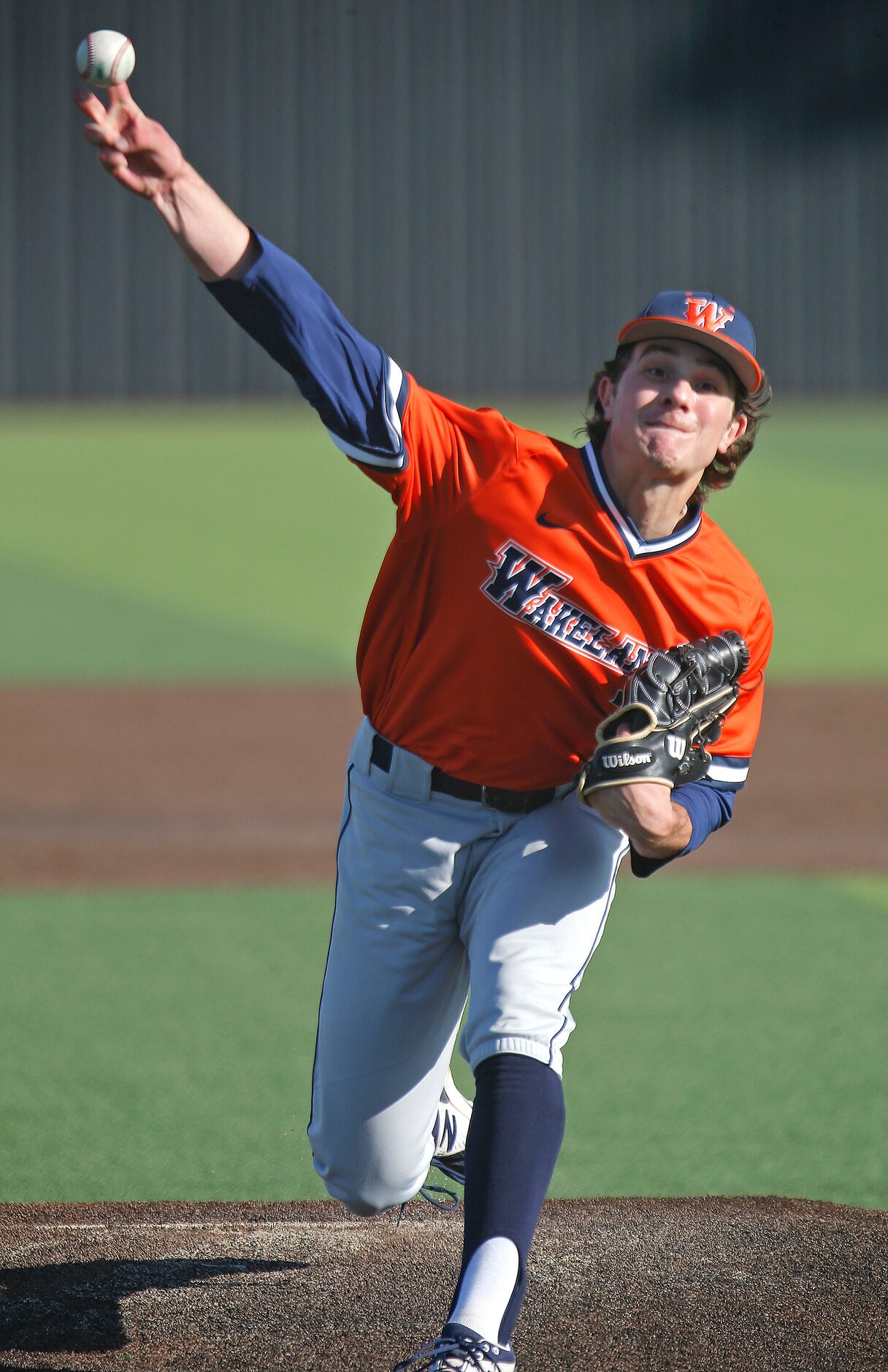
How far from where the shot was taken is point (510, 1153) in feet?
8.13

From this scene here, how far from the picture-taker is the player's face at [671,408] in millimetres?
2781

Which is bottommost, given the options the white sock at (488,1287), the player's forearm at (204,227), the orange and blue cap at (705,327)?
the white sock at (488,1287)

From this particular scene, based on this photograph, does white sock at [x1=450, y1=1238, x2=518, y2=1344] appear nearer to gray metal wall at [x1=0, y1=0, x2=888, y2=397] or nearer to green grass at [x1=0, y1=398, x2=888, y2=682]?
green grass at [x1=0, y1=398, x2=888, y2=682]

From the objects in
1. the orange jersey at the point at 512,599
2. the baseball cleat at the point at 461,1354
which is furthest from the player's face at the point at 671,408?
the baseball cleat at the point at 461,1354

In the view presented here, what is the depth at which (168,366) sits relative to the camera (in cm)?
2014

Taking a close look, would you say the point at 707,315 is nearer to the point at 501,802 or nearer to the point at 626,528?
the point at 626,528

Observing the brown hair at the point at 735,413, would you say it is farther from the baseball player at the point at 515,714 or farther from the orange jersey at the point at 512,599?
the orange jersey at the point at 512,599

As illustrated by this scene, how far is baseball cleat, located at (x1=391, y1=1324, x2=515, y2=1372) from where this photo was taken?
229cm

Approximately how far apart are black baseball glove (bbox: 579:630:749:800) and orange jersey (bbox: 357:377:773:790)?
0.09 metres

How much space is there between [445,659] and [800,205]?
1918 centimetres

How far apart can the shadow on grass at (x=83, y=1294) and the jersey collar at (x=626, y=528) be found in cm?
148

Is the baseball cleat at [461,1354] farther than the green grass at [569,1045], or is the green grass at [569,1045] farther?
the green grass at [569,1045]

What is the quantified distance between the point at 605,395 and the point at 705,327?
0.29m

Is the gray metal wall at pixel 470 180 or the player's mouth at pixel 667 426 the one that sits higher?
the gray metal wall at pixel 470 180
